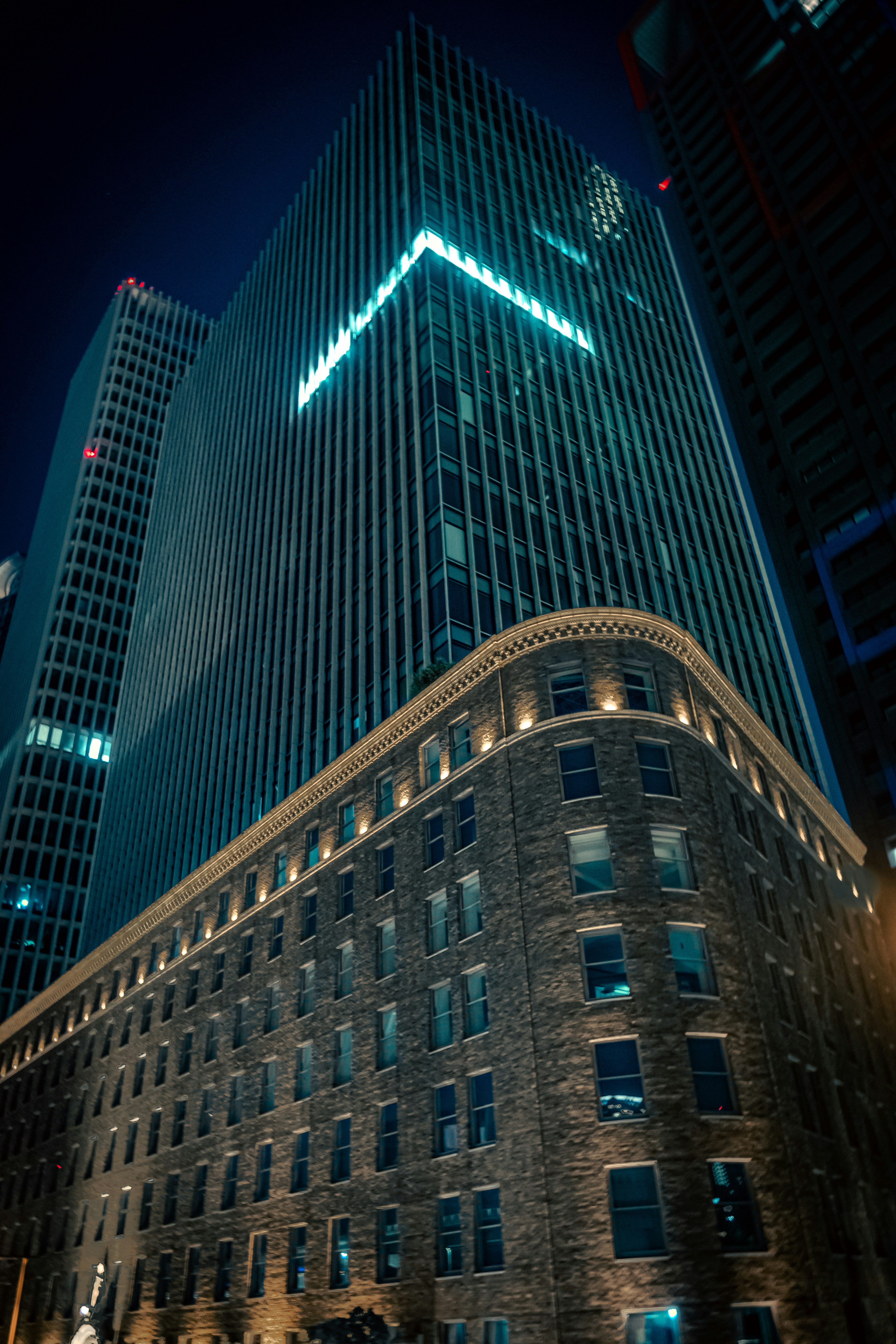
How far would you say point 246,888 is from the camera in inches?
2036

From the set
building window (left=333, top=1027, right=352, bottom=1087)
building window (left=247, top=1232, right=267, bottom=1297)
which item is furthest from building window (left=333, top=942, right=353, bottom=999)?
building window (left=247, top=1232, right=267, bottom=1297)

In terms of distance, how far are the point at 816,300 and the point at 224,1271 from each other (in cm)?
8741

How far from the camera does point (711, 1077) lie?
94.5 feet

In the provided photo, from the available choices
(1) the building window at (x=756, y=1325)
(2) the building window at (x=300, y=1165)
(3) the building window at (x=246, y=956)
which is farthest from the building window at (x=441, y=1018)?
(3) the building window at (x=246, y=956)

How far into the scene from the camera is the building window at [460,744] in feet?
127

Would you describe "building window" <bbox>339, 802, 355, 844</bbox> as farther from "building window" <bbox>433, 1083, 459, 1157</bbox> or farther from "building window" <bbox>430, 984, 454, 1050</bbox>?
"building window" <bbox>433, 1083, 459, 1157</bbox>

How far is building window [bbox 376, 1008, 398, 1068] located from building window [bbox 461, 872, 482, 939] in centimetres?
462

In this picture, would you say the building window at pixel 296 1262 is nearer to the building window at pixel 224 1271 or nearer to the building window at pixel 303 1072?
the building window at pixel 303 1072

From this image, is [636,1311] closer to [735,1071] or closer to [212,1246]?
[735,1071]

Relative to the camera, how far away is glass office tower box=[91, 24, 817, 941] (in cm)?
6888

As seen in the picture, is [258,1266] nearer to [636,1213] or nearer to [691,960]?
[636,1213]

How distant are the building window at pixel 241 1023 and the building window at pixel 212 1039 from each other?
158cm

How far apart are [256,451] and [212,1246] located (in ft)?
261

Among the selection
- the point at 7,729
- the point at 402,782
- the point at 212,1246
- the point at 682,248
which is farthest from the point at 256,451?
the point at 212,1246
